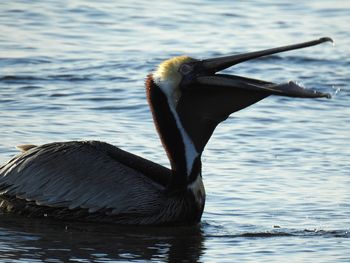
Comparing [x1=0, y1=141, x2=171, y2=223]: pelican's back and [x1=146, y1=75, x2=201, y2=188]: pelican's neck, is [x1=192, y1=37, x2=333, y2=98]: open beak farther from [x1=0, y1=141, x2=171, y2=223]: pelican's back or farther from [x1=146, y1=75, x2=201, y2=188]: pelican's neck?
[x1=0, y1=141, x2=171, y2=223]: pelican's back

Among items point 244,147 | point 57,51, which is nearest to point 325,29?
point 57,51

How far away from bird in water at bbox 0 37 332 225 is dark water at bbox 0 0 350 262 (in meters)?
0.12

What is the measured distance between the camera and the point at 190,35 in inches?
552

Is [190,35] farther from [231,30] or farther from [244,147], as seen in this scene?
[244,147]

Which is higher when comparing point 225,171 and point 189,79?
point 189,79

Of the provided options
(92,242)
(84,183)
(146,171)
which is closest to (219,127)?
(146,171)

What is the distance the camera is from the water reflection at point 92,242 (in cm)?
752

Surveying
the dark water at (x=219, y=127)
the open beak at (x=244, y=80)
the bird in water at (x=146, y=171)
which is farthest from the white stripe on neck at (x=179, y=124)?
the dark water at (x=219, y=127)

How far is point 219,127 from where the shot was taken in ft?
35.1

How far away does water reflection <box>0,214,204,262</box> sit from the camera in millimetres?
7520

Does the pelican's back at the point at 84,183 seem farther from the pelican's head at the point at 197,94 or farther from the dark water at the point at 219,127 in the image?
the pelican's head at the point at 197,94

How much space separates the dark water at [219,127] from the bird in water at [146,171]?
124mm

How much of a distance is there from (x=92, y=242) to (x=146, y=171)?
29.5 inches

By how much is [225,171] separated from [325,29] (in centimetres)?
524
